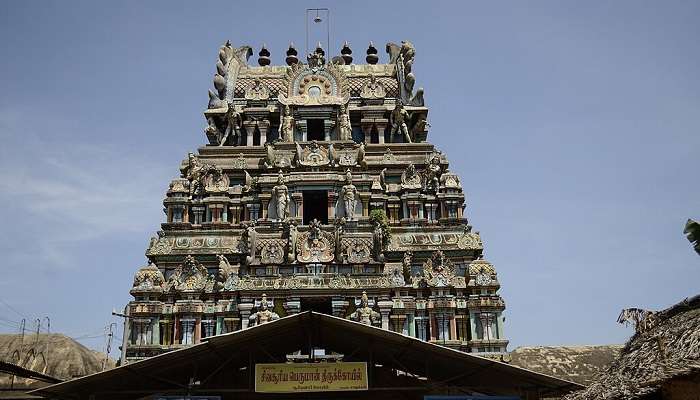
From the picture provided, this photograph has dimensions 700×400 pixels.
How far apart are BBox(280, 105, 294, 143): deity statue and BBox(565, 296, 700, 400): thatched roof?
20402 mm

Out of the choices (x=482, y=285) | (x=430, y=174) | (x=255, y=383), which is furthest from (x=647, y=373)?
(x=430, y=174)

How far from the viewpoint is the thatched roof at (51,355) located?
127 ft

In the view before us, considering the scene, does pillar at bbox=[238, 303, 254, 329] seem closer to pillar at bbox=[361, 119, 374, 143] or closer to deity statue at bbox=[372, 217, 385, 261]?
deity statue at bbox=[372, 217, 385, 261]

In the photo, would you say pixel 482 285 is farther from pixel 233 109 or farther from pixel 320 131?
pixel 233 109

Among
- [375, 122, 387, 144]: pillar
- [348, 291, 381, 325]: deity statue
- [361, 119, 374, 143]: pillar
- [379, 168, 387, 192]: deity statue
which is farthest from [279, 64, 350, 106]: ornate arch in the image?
[348, 291, 381, 325]: deity statue

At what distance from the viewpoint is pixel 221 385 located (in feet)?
47.0

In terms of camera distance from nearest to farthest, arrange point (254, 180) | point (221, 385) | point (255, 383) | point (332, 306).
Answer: point (255, 383), point (221, 385), point (332, 306), point (254, 180)

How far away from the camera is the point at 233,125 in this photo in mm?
36062

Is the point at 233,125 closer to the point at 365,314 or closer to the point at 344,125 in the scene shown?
the point at 344,125

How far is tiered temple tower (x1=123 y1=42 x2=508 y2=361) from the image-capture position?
88.1 ft

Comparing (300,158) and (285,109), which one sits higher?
(285,109)

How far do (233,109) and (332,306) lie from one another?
1404cm

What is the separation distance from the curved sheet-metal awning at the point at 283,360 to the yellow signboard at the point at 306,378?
369 millimetres

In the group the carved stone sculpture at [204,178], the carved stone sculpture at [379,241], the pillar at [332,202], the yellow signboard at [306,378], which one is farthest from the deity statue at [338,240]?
the yellow signboard at [306,378]
